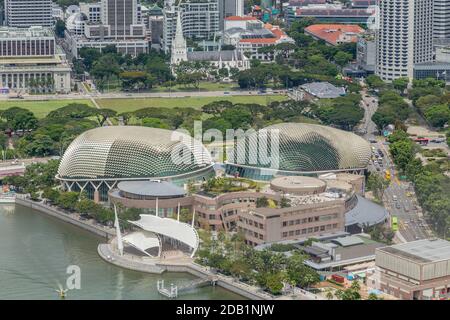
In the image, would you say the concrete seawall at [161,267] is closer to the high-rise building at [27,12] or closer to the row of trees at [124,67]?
the row of trees at [124,67]

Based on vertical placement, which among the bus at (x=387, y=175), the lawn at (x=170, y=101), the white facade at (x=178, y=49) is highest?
the white facade at (x=178, y=49)

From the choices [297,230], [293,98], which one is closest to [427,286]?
[297,230]

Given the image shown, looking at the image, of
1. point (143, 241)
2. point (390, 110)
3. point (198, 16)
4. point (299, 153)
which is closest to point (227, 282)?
point (143, 241)

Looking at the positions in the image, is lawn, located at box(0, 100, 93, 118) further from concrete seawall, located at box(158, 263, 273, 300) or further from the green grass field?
concrete seawall, located at box(158, 263, 273, 300)

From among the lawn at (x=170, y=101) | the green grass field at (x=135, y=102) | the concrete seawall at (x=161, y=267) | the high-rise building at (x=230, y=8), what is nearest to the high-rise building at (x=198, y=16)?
the high-rise building at (x=230, y=8)

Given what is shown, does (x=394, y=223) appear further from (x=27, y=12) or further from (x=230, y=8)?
(x=27, y=12)
